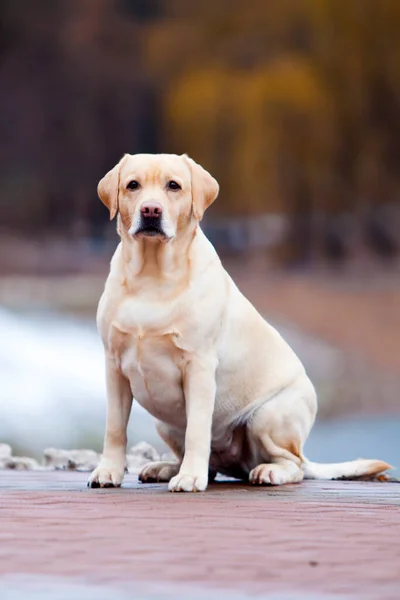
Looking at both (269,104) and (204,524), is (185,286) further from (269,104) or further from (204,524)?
(269,104)

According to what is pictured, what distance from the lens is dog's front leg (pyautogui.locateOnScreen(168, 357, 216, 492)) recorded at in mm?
3848

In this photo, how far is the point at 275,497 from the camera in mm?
3686

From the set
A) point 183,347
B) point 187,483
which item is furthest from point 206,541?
point 183,347

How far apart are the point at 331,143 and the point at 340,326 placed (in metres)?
1.56

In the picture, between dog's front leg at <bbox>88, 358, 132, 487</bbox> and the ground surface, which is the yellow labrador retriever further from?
the ground surface

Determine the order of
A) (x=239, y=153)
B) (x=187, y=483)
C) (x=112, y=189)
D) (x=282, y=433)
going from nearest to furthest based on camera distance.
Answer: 1. (x=187, y=483)
2. (x=112, y=189)
3. (x=282, y=433)
4. (x=239, y=153)

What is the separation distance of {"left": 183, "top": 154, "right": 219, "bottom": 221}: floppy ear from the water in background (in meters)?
4.17

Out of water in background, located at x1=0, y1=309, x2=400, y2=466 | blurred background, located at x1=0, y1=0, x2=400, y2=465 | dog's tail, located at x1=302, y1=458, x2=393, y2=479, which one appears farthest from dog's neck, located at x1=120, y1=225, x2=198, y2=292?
blurred background, located at x1=0, y1=0, x2=400, y2=465

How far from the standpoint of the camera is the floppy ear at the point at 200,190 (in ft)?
13.2

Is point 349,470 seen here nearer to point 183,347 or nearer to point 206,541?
point 183,347

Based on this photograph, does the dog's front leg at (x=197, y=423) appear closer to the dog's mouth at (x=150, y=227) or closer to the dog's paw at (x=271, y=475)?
the dog's paw at (x=271, y=475)

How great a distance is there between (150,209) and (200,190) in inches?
9.3

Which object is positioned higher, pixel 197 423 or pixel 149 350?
pixel 149 350

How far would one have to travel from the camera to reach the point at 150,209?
3.88 m
